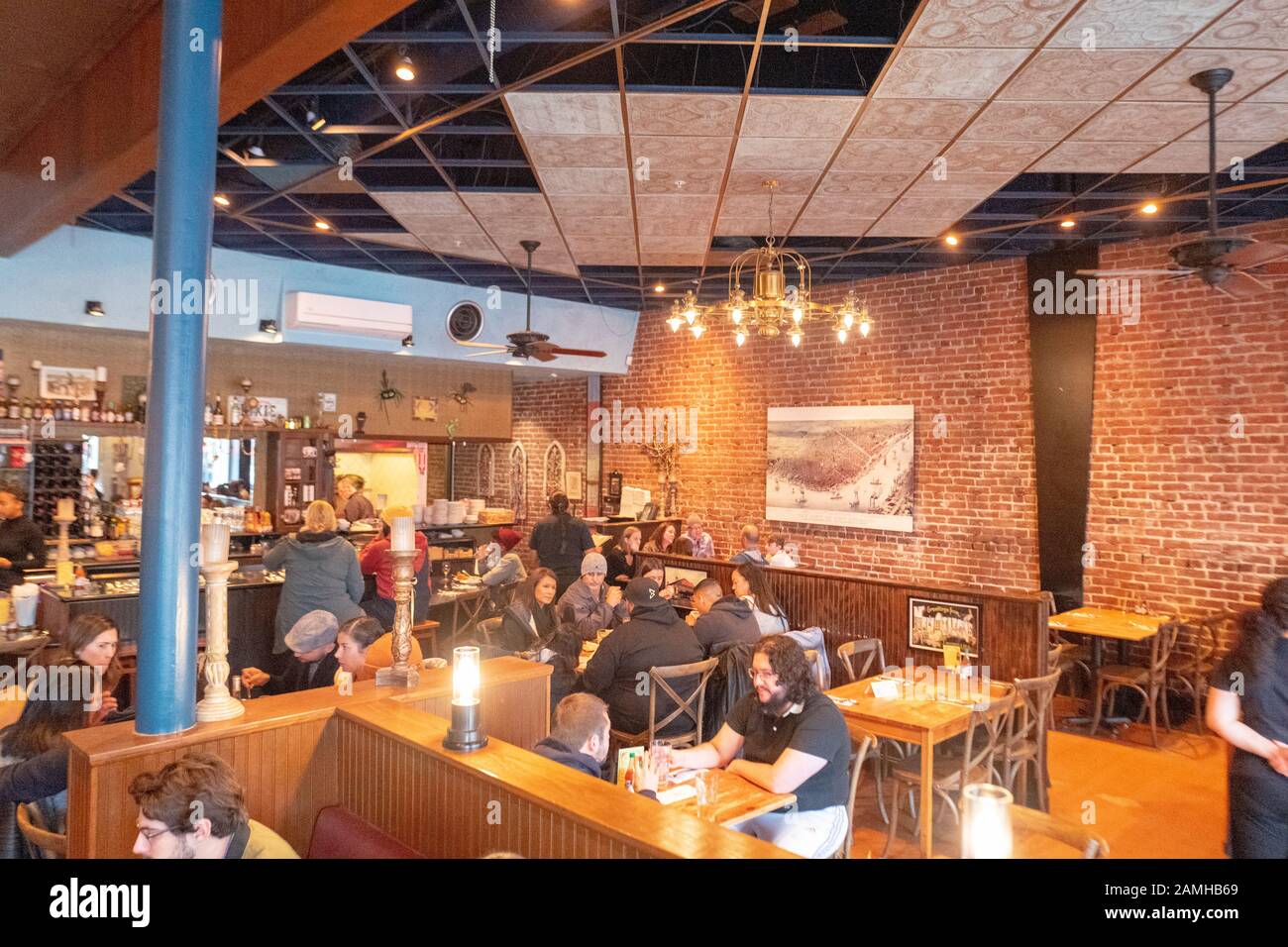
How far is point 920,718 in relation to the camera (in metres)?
4.25

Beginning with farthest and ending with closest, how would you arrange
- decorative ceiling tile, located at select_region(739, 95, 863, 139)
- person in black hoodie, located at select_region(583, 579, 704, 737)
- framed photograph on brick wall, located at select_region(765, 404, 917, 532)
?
framed photograph on brick wall, located at select_region(765, 404, 917, 532), person in black hoodie, located at select_region(583, 579, 704, 737), decorative ceiling tile, located at select_region(739, 95, 863, 139)

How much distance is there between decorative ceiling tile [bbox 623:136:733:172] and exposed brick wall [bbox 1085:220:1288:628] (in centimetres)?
423

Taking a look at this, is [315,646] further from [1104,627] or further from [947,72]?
[1104,627]

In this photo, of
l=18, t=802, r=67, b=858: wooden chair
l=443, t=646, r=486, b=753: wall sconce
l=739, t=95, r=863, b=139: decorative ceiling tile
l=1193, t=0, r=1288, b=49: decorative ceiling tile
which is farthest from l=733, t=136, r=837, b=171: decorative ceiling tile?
l=18, t=802, r=67, b=858: wooden chair

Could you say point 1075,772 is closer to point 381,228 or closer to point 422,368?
point 381,228

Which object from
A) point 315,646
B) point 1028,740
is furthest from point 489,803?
point 1028,740

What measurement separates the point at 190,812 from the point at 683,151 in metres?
4.46

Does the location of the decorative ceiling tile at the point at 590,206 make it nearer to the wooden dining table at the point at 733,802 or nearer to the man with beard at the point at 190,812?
the wooden dining table at the point at 733,802

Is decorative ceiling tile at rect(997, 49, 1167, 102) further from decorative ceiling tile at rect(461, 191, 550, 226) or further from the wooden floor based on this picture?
the wooden floor

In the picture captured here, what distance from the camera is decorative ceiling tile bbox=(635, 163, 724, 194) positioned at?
18.3 ft

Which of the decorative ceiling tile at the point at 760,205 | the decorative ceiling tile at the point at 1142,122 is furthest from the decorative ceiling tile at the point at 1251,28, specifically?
the decorative ceiling tile at the point at 760,205

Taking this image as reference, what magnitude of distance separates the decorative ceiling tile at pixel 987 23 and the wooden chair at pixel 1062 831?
320 centimetres

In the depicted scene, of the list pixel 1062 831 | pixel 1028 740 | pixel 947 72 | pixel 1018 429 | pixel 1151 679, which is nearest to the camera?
pixel 1062 831

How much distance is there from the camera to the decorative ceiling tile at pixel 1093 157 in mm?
5164
